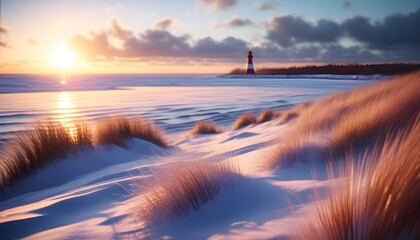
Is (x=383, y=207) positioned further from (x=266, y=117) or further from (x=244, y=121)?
(x=266, y=117)

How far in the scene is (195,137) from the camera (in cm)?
718

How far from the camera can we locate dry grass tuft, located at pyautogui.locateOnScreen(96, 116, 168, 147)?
203 inches

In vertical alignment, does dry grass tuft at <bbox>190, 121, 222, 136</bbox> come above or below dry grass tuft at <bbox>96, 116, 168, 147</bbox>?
below

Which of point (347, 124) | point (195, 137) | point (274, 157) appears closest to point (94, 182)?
point (274, 157)

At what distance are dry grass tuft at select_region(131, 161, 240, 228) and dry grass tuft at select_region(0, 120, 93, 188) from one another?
2.68m

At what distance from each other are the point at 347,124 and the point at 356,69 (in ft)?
121

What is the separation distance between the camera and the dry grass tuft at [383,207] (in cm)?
105

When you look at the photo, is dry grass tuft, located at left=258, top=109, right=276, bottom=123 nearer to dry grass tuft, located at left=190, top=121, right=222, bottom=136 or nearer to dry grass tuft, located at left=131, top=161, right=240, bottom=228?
dry grass tuft, located at left=190, top=121, right=222, bottom=136

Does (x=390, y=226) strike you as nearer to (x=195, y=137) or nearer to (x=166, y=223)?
(x=166, y=223)

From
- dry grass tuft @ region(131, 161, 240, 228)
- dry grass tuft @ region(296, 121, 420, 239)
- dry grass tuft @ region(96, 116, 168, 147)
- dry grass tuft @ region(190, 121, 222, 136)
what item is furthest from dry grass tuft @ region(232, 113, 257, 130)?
dry grass tuft @ region(296, 121, 420, 239)

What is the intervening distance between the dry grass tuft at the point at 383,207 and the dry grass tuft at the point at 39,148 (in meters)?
4.02

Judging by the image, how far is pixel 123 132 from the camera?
5.47 metres

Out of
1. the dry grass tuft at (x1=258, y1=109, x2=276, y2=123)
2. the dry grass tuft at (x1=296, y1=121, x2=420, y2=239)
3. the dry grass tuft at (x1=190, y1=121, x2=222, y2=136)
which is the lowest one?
the dry grass tuft at (x1=190, y1=121, x2=222, y2=136)

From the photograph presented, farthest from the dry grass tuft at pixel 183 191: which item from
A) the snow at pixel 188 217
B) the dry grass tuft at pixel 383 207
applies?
the dry grass tuft at pixel 383 207
